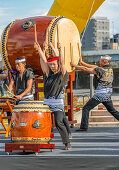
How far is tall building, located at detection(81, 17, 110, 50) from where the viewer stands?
162m

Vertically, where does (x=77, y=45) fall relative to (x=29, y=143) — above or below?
above

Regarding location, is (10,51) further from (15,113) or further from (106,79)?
(15,113)

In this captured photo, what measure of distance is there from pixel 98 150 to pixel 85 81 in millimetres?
53767

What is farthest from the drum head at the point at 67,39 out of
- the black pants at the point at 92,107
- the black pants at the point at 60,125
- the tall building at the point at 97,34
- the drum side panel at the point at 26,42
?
the tall building at the point at 97,34

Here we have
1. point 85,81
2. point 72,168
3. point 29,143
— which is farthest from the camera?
point 85,81

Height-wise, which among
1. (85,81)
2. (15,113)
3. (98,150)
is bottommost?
(85,81)

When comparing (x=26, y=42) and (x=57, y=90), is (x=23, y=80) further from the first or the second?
(x=26, y=42)

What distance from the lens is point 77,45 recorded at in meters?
9.26

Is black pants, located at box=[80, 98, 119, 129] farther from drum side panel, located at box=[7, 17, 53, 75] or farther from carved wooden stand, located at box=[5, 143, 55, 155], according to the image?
carved wooden stand, located at box=[5, 143, 55, 155]

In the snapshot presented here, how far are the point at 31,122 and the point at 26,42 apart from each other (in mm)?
2915

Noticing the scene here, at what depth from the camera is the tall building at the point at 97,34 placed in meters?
162

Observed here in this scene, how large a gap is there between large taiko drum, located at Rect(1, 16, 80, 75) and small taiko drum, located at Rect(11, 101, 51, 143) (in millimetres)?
2560

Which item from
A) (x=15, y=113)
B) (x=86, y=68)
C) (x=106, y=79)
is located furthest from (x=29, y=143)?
(x=106, y=79)

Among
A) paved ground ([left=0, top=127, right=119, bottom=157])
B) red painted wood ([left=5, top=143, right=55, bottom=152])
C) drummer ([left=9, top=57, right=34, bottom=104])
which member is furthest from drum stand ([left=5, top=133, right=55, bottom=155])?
drummer ([left=9, top=57, right=34, bottom=104])
